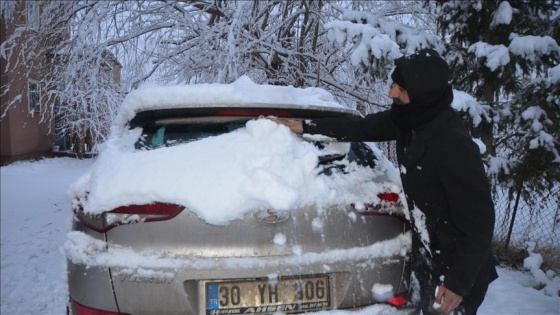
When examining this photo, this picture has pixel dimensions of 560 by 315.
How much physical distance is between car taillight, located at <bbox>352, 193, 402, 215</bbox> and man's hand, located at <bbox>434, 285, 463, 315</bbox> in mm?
409

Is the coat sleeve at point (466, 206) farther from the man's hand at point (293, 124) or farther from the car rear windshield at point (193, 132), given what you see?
the man's hand at point (293, 124)

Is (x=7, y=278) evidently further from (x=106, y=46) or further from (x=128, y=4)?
(x=128, y=4)

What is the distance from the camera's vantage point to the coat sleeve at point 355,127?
222 centimetres

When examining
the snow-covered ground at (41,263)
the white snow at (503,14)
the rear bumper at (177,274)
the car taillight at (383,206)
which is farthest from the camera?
the white snow at (503,14)

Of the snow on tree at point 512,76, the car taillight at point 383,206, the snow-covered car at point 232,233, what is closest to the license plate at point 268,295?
the snow-covered car at point 232,233

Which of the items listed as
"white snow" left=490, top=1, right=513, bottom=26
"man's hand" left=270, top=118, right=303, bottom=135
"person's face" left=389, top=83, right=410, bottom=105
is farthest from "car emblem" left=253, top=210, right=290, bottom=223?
"white snow" left=490, top=1, right=513, bottom=26

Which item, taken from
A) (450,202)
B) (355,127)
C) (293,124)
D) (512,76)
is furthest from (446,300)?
(512,76)

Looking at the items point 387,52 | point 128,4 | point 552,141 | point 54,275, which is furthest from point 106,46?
point 552,141

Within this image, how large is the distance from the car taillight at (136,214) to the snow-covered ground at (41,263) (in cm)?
46

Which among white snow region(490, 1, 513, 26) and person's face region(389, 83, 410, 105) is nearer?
person's face region(389, 83, 410, 105)

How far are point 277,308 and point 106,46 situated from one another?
6.30 meters

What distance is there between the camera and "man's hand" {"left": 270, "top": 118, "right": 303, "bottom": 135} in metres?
2.11

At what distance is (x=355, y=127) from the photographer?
88.0 inches

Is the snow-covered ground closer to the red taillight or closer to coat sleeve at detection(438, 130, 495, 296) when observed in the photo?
the red taillight
